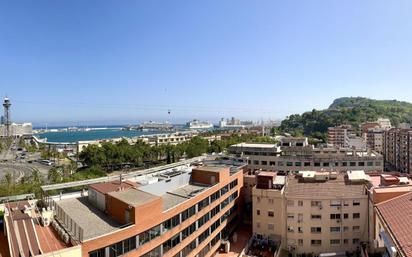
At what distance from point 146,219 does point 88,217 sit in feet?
11.4

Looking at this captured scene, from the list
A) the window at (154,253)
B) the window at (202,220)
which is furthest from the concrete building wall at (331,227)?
the window at (154,253)

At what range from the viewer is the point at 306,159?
42.5 m

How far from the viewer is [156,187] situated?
71.8 feet

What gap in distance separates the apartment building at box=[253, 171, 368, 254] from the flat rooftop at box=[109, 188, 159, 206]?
12391mm

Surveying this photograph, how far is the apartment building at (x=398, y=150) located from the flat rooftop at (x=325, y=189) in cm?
3479

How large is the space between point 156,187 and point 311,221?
1300 centimetres

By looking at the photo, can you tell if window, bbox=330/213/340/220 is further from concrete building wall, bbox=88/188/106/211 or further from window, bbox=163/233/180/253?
concrete building wall, bbox=88/188/106/211

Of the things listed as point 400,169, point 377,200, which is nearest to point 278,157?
point 377,200

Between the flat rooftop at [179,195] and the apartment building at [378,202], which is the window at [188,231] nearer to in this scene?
the flat rooftop at [179,195]

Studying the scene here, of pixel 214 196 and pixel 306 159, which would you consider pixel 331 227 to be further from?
pixel 306 159

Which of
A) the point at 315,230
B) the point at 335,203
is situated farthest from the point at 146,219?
the point at 335,203

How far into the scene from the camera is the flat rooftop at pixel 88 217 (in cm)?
1502

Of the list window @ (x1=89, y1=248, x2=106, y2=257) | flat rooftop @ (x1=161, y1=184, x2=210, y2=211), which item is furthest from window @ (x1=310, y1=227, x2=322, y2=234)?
window @ (x1=89, y1=248, x2=106, y2=257)

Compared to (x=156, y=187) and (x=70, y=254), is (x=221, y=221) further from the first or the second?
(x=70, y=254)
